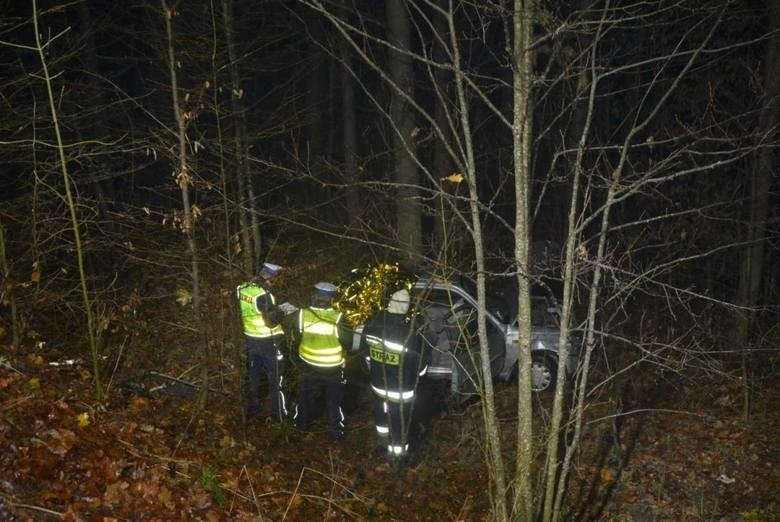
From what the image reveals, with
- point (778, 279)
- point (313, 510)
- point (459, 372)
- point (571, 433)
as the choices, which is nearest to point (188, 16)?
point (459, 372)

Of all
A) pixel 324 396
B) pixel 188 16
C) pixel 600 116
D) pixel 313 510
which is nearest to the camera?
pixel 313 510

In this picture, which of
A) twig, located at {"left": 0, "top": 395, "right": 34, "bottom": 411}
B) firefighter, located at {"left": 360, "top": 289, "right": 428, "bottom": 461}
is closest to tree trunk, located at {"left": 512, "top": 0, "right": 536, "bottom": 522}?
firefighter, located at {"left": 360, "top": 289, "right": 428, "bottom": 461}

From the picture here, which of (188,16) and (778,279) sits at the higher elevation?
(188,16)

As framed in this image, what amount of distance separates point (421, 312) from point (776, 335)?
655 centimetres

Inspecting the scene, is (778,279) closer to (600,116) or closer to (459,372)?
(600,116)

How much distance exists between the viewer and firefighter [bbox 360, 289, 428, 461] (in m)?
7.09

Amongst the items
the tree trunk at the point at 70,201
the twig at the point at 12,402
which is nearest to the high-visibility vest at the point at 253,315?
the tree trunk at the point at 70,201

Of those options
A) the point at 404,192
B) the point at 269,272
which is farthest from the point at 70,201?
the point at 404,192

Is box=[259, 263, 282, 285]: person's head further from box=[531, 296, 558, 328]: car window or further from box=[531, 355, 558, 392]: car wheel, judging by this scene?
box=[531, 355, 558, 392]: car wheel

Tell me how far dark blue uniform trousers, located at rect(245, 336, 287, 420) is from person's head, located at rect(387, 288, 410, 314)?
1688 mm

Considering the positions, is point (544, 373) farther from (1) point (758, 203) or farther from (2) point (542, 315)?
(1) point (758, 203)

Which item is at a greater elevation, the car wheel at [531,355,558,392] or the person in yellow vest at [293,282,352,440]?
the person in yellow vest at [293,282,352,440]

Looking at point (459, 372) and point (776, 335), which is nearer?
point (459, 372)

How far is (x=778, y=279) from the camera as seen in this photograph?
12.7m
